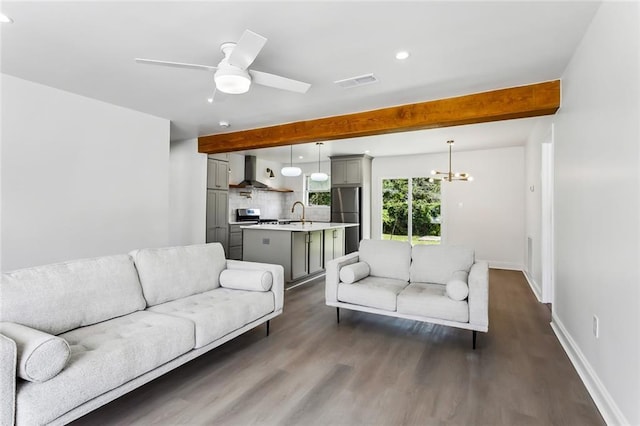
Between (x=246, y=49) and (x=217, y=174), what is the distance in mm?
4762

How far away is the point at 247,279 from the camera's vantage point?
120 inches

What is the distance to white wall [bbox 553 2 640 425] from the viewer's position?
5.43 feet

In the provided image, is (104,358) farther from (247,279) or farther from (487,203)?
(487,203)

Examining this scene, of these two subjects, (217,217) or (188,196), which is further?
(217,217)

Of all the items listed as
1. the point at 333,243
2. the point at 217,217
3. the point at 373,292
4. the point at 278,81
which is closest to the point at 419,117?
the point at 278,81

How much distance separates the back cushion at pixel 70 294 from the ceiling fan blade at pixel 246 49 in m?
1.76

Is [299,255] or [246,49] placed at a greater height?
[246,49]

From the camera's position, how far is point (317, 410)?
1986 millimetres

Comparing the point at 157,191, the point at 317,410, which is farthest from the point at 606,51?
the point at 157,191

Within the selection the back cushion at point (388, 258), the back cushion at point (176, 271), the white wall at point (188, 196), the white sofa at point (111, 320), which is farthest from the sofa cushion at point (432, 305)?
the white wall at point (188, 196)

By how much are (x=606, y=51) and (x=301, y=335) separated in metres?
3.21

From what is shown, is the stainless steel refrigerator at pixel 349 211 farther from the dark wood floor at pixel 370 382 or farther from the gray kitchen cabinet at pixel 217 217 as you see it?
the dark wood floor at pixel 370 382

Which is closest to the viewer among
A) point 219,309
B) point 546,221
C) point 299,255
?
point 219,309

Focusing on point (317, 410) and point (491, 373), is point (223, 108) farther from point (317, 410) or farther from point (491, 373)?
point (491, 373)
